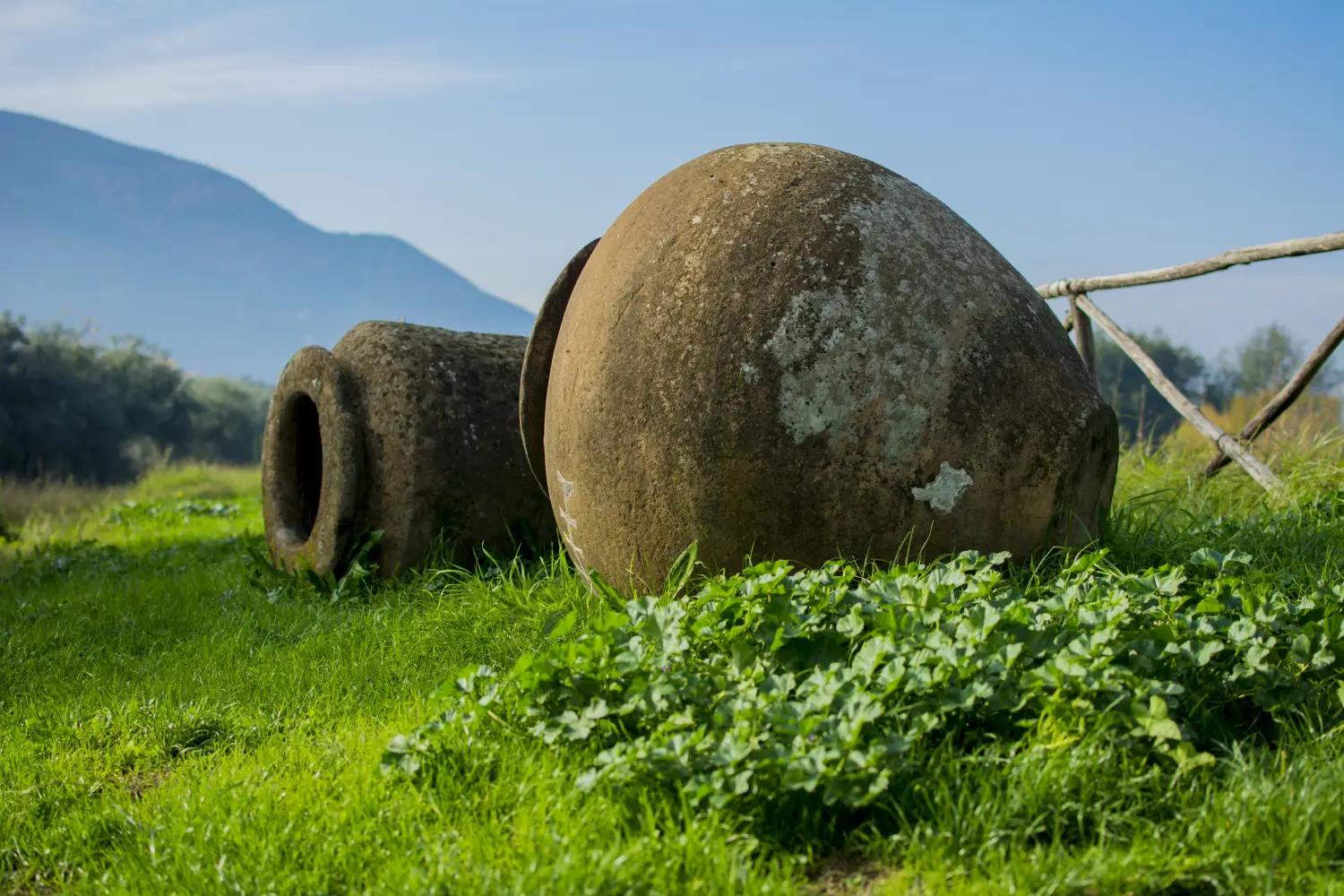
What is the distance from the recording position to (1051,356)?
394 centimetres

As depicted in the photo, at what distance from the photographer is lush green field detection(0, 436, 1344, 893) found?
2.28 m

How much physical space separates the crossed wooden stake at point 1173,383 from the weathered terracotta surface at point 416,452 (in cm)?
321

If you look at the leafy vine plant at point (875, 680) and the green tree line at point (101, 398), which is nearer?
the leafy vine plant at point (875, 680)

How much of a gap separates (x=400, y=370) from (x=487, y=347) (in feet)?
2.00

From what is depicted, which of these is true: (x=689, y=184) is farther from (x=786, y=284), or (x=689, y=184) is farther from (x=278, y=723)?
(x=278, y=723)

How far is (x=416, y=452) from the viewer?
569cm

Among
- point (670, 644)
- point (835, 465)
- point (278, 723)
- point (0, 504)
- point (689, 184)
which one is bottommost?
point (0, 504)

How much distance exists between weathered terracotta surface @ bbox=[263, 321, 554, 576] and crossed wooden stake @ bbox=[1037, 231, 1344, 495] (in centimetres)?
321

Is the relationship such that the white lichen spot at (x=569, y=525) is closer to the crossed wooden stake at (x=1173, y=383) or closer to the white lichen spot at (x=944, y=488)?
the white lichen spot at (x=944, y=488)

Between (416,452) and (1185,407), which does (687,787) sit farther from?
(1185,407)

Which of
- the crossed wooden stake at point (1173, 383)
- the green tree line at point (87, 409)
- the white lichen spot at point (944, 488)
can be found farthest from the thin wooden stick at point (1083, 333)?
the green tree line at point (87, 409)

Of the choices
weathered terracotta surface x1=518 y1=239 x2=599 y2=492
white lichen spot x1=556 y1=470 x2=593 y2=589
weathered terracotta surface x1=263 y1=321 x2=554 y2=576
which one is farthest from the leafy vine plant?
weathered terracotta surface x1=263 y1=321 x2=554 y2=576

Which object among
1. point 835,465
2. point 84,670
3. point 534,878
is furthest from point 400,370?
point 534,878

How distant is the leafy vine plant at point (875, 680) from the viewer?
249 cm
